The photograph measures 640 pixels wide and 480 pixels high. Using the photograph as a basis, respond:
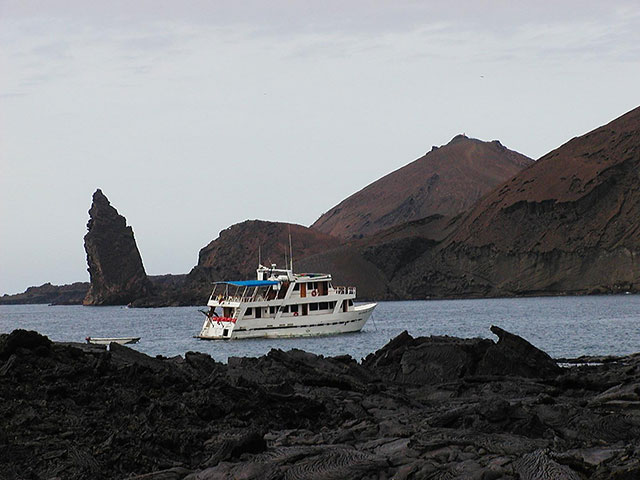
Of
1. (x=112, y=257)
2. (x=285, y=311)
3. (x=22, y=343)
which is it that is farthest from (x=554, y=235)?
(x=22, y=343)

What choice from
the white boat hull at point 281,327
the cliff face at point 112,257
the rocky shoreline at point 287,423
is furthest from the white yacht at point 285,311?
the cliff face at point 112,257

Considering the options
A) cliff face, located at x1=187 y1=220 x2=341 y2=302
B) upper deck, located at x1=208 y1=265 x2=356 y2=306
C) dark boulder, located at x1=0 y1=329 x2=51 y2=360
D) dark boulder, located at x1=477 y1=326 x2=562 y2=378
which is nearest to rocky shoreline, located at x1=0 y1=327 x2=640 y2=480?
dark boulder, located at x1=0 y1=329 x2=51 y2=360

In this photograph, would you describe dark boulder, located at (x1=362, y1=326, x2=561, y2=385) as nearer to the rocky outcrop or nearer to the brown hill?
the rocky outcrop

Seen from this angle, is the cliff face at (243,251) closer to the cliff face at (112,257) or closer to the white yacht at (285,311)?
the cliff face at (112,257)

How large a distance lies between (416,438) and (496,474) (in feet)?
7.06

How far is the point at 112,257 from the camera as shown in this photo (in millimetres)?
164875

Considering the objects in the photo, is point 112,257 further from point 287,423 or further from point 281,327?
point 287,423

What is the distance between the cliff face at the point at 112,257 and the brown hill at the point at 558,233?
4561 cm

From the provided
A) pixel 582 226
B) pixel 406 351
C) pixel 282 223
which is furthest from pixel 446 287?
pixel 406 351

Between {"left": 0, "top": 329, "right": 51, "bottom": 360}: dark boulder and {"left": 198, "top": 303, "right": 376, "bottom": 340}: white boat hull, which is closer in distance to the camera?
{"left": 0, "top": 329, "right": 51, "bottom": 360}: dark boulder

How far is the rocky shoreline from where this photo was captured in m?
10.1

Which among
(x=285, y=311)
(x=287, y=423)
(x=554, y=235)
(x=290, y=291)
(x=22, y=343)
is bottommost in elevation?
(x=287, y=423)

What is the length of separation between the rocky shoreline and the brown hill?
120 metres

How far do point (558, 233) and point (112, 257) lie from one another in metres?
72.9
